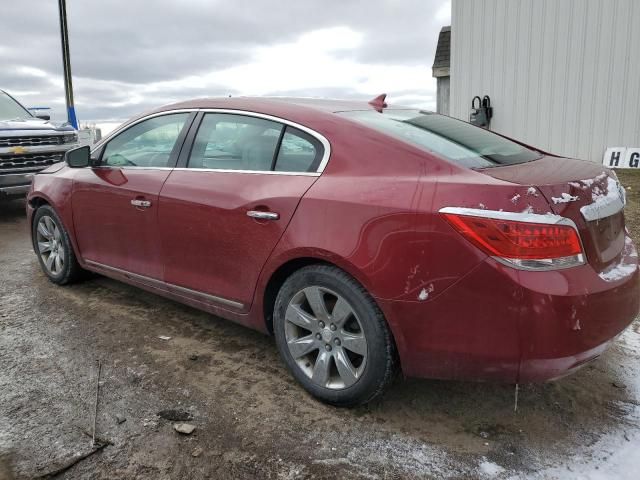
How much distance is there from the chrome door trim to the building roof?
1170 cm

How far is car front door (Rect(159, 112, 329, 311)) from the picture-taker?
292cm

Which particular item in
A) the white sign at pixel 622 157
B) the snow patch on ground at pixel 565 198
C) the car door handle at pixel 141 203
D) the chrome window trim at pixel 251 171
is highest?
the chrome window trim at pixel 251 171

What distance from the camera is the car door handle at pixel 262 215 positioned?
114 inches

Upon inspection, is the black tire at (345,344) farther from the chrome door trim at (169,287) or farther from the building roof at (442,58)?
the building roof at (442,58)

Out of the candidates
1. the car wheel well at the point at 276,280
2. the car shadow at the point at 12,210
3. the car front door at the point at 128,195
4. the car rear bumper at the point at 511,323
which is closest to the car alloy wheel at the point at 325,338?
the car wheel well at the point at 276,280

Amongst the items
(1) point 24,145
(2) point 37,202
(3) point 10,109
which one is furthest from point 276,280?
(3) point 10,109

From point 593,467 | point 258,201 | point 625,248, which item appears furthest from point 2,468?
point 625,248

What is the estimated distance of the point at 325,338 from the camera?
2.79 m

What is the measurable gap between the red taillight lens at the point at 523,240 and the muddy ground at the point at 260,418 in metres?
0.89

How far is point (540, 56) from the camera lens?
31.3 ft

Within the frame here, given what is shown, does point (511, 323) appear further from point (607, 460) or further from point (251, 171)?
point (251, 171)

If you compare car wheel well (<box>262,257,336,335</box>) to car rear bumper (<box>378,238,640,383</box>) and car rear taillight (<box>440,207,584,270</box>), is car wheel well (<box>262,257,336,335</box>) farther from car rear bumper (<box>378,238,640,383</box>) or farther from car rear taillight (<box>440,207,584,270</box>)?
car rear taillight (<box>440,207,584,270</box>)

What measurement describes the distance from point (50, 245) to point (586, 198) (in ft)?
13.9

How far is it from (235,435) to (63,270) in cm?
279
